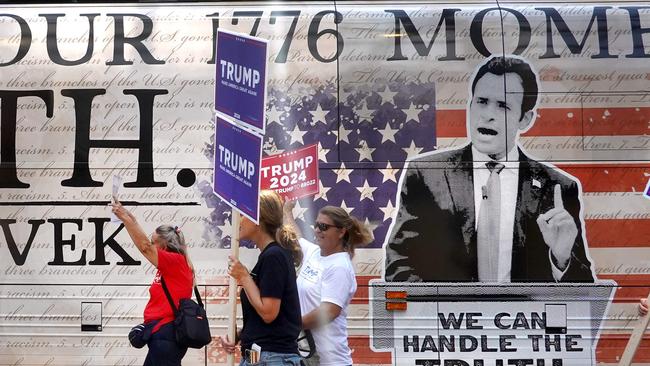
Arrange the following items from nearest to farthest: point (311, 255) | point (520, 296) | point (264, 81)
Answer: point (264, 81) → point (311, 255) → point (520, 296)

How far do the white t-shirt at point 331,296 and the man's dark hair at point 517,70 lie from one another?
2.76m

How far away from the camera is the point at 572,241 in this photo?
24.5 feet

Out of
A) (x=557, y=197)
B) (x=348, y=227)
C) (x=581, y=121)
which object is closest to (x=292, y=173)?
(x=348, y=227)

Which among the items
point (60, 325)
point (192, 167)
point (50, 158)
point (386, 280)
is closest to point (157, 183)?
point (192, 167)

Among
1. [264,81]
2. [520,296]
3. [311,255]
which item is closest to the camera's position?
[264,81]

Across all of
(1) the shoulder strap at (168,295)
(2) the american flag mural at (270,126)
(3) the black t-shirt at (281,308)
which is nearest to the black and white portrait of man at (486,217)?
(2) the american flag mural at (270,126)

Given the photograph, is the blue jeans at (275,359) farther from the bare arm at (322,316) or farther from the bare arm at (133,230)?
the bare arm at (133,230)

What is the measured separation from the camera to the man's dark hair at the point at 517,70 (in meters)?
7.61

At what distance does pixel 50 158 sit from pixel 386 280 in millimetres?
2986

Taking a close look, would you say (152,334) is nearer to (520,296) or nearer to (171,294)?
(171,294)

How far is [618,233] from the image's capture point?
7477 millimetres

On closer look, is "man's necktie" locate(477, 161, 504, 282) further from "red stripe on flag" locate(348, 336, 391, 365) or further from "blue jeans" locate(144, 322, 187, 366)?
"blue jeans" locate(144, 322, 187, 366)

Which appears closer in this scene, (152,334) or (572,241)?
(152,334)

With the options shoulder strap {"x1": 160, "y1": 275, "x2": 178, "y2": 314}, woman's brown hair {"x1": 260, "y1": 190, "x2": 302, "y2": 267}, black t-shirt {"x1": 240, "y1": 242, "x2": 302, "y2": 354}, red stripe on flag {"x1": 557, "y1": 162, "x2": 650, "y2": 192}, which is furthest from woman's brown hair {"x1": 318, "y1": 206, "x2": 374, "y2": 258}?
red stripe on flag {"x1": 557, "y1": 162, "x2": 650, "y2": 192}
